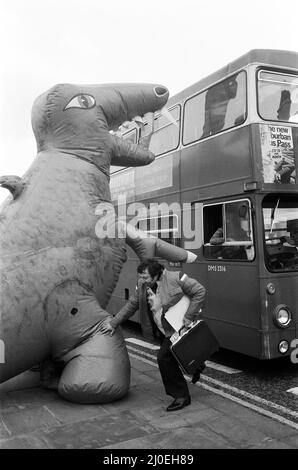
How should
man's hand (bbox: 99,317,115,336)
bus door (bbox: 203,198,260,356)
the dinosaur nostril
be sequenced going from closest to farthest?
man's hand (bbox: 99,317,115,336)
bus door (bbox: 203,198,260,356)
the dinosaur nostril

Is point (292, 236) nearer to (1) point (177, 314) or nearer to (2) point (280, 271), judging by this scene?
(2) point (280, 271)

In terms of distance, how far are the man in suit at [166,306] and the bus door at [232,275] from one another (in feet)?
3.97

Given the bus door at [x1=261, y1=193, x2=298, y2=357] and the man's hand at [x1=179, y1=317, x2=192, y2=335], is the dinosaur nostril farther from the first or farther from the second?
the man's hand at [x1=179, y1=317, x2=192, y2=335]

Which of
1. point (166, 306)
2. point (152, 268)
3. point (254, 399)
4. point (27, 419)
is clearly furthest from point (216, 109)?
point (27, 419)

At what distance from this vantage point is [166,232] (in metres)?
7.75

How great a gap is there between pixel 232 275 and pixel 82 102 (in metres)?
2.91

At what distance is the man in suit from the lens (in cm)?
480

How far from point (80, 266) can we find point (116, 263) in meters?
0.50

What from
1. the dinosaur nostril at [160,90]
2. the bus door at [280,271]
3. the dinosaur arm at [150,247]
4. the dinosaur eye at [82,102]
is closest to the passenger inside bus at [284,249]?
the bus door at [280,271]

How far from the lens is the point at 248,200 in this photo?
19.4ft

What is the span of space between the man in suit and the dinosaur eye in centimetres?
203

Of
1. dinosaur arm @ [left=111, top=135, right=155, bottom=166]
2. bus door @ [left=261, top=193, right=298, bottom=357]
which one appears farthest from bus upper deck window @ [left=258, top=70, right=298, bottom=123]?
dinosaur arm @ [left=111, top=135, right=155, bottom=166]

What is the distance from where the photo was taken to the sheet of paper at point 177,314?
15.7ft
